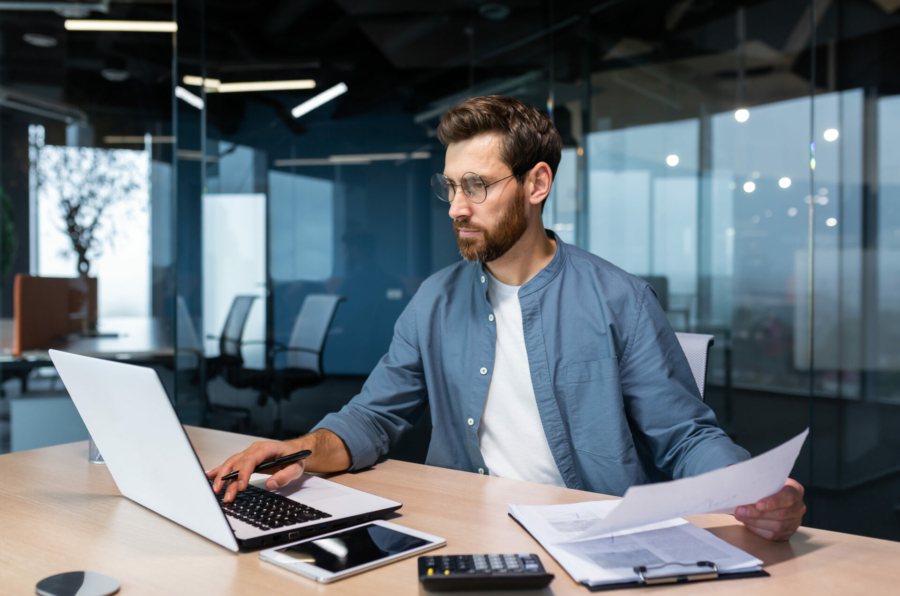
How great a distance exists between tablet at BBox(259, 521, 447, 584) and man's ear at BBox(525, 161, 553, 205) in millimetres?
885

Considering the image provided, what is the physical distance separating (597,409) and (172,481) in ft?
2.72

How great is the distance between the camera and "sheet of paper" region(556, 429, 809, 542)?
69 cm

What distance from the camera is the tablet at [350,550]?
79 cm

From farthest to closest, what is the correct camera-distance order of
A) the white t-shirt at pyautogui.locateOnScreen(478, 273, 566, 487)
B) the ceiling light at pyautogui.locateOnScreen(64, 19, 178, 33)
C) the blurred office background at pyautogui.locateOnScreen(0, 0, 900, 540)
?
the ceiling light at pyautogui.locateOnScreen(64, 19, 178, 33)
the blurred office background at pyautogui.locateOnScreen(0, 0, 900, 540)
the white t-shirt at pyautogui.locateOnScreen(478, 273, 566, 487)

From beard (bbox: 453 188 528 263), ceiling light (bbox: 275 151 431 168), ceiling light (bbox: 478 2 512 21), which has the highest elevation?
ceiling light (bbox: 478 2 512 21)

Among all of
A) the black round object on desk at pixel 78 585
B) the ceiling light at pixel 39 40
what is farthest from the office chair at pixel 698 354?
the ceiling light at pixel 39 40

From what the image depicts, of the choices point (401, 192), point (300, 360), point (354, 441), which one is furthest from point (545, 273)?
point (300, 360)

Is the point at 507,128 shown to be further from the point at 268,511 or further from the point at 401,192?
the point at 401,192

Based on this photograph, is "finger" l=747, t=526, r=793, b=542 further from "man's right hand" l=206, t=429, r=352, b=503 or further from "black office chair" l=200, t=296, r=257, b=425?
"black office chair" l=200, t=296, r=257, b=425

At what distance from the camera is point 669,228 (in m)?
3.66

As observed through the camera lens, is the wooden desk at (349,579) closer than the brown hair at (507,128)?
Yes

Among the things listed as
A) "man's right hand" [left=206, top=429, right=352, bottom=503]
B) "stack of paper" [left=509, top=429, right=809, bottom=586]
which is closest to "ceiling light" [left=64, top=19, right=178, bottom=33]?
"man's right hand" [left=206, top=429, right=352, bottom=503]

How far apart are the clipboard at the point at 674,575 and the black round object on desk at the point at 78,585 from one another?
21.3 inches

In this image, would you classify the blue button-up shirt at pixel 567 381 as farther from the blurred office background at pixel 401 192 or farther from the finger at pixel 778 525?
the blurred office background at pixel 401 192
